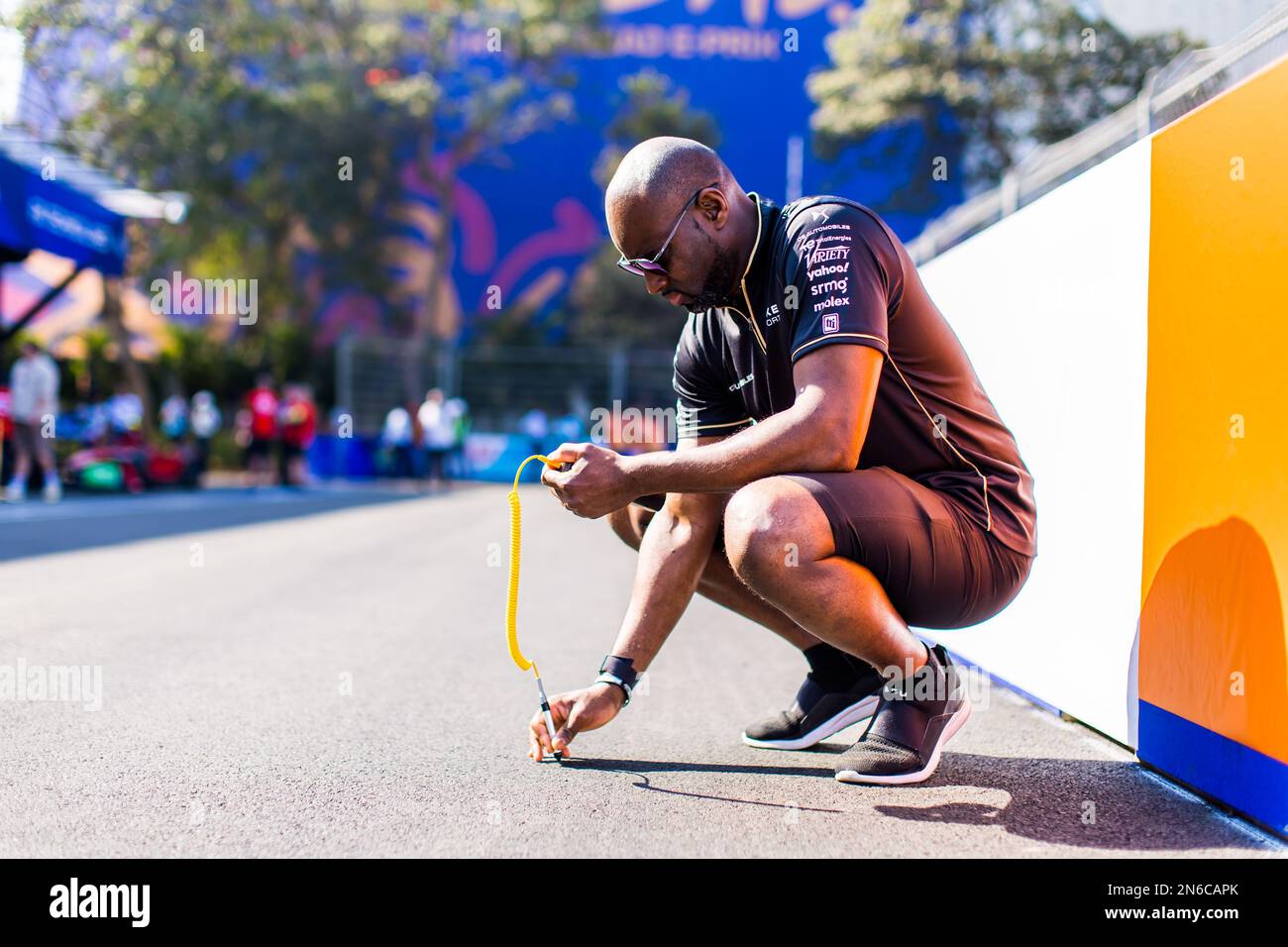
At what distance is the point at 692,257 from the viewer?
2.49 metres

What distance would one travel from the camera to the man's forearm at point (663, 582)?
2.66 metres

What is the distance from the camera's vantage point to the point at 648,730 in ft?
10.1

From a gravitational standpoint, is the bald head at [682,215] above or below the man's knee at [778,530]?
above

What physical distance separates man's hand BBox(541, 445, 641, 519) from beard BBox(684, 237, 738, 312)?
0.45 meters

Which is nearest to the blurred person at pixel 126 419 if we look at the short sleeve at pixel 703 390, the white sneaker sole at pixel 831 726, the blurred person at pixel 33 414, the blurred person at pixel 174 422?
the blurred person at pixel 174 422

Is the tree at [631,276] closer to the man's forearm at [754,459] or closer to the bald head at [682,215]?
the bald head at [682,215]

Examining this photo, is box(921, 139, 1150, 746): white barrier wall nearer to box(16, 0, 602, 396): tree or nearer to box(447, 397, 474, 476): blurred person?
box(447, 397, 474, 476): blurred person

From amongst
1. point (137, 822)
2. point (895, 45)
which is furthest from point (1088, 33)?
point (137, 822)

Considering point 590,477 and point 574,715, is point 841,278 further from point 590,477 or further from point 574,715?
point 574,715

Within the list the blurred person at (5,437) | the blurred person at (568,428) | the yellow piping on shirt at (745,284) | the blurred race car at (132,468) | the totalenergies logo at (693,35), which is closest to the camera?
the yellow piping on shirt at (745,284)

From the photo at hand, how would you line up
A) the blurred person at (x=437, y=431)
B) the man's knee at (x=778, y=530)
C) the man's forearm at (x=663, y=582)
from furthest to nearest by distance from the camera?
1. the blurred person at (x=437, y=431)
2. the man's forearm at (x=663, y=582)
3. the man's knee at (x=778, y=530)

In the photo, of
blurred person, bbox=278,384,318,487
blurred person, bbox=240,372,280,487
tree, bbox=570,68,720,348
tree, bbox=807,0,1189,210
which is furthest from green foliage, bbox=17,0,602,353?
tree, bbox=807,0,1189,210

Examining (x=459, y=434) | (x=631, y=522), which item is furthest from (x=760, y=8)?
(x=631, y=522)

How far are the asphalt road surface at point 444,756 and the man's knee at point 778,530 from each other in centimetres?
Answer: 51
